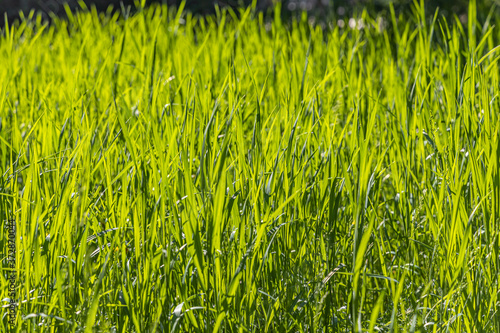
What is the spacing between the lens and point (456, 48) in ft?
5.43

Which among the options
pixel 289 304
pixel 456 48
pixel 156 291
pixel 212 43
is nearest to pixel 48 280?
pixel 156 291

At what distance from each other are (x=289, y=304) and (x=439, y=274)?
0.32 metres

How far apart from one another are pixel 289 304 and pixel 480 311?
35 centimetres

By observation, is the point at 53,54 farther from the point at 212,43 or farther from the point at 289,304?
the point at 289,304

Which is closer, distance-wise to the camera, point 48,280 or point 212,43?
point 48,280

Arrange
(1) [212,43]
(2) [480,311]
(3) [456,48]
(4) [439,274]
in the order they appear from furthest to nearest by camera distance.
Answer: (1) [212,43]
(3) [456,48]
(4) [439,274]
(2) [480,311]

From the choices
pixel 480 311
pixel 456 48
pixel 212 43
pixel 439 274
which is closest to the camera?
pixel 480 311

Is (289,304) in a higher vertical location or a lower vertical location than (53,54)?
lower

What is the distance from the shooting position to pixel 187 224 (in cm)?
103

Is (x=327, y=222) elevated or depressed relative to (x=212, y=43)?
depressed

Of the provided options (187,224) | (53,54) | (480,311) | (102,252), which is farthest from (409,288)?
(53,54)

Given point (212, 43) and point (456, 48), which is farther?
point (212, 43)

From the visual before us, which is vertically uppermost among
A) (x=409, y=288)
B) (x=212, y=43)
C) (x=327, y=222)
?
(x=212, y=43)

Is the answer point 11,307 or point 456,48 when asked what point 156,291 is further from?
point 456,48
